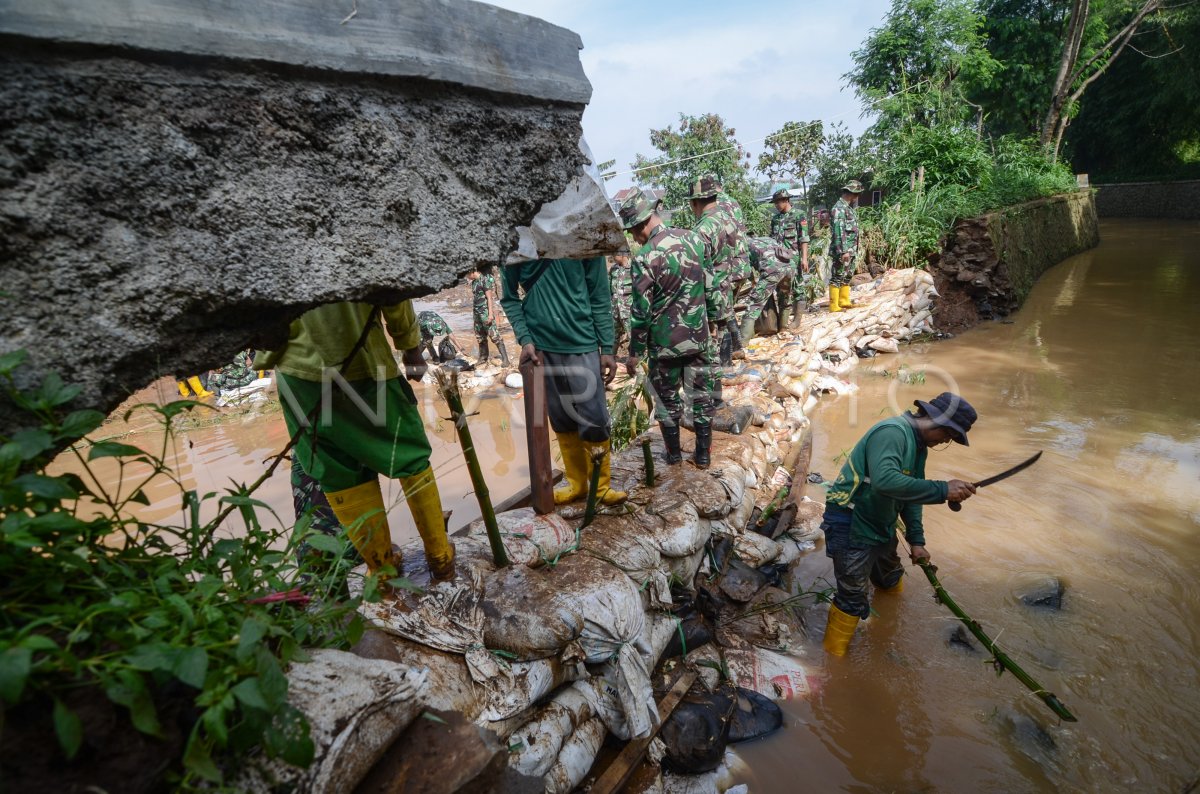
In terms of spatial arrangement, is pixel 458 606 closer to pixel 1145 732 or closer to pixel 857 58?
pixel 1145 732

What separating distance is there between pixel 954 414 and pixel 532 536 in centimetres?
217

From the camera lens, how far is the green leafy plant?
0.75 meters

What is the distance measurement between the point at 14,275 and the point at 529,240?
4.00 feet

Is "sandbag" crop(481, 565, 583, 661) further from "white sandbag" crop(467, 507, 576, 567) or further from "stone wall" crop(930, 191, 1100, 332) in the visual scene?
"stone wall" crop(930, 191, 1100, 332)

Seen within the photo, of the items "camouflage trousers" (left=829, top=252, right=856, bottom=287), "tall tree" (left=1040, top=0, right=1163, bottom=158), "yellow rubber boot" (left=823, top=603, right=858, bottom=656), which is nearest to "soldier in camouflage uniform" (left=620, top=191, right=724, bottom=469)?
"yellow rubber boot" (left=823, top=603, right=858, bottom=656)

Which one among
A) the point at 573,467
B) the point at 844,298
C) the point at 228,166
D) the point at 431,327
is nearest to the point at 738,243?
the point at 844,298

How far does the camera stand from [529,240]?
186 centimetres

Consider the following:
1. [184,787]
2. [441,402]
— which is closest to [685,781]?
[184,787]

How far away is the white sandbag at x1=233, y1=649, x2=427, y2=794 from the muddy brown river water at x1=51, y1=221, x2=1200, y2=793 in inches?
78.6

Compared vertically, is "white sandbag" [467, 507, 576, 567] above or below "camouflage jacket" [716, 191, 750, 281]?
below

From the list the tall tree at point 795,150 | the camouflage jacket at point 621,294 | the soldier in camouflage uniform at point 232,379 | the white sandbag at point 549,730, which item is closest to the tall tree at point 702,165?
the tall tree at point 795,150

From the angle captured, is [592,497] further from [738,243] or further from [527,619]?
[738,243]

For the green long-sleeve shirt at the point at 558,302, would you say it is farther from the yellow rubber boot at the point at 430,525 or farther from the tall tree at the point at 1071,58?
the tall tree at the point at 1071,58

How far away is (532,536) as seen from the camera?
264 cm
